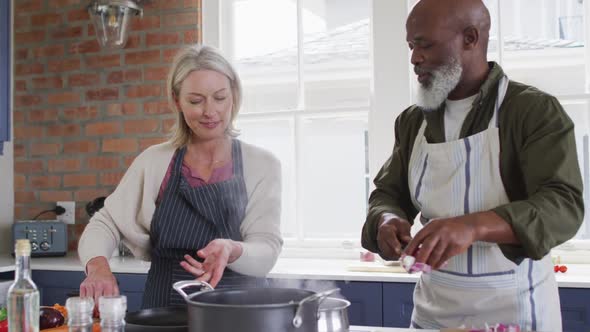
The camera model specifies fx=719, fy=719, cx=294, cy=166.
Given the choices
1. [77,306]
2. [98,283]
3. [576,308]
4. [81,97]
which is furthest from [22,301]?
[81,97]

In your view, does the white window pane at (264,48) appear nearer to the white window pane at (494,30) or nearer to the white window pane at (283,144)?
the white window pane at (283,144)

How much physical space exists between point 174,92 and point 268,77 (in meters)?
1.87

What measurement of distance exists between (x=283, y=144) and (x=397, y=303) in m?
1.30

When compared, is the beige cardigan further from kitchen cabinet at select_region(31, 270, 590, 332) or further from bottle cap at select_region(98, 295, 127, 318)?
bottle cap at select_region(98, 295, 127, 318)

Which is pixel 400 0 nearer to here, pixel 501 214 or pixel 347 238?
pixel 347 238

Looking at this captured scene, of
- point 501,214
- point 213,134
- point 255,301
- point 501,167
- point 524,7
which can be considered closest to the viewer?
point 255,301

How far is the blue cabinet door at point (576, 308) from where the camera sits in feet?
8.54

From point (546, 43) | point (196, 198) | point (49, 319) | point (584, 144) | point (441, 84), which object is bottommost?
point (49, 319)

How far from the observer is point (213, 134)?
6.49 feet

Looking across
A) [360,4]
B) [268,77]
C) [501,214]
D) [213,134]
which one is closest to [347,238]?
[268,77]

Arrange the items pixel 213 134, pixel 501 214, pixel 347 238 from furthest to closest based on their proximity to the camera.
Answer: pixel 347 238, pixel 213 134, pixel 501 214

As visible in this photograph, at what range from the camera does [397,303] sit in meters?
2.82

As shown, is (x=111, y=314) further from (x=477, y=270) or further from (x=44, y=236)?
(x=44, y=236)

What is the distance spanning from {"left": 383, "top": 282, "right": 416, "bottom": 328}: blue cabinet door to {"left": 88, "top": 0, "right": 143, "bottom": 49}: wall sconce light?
1855 millimetres
